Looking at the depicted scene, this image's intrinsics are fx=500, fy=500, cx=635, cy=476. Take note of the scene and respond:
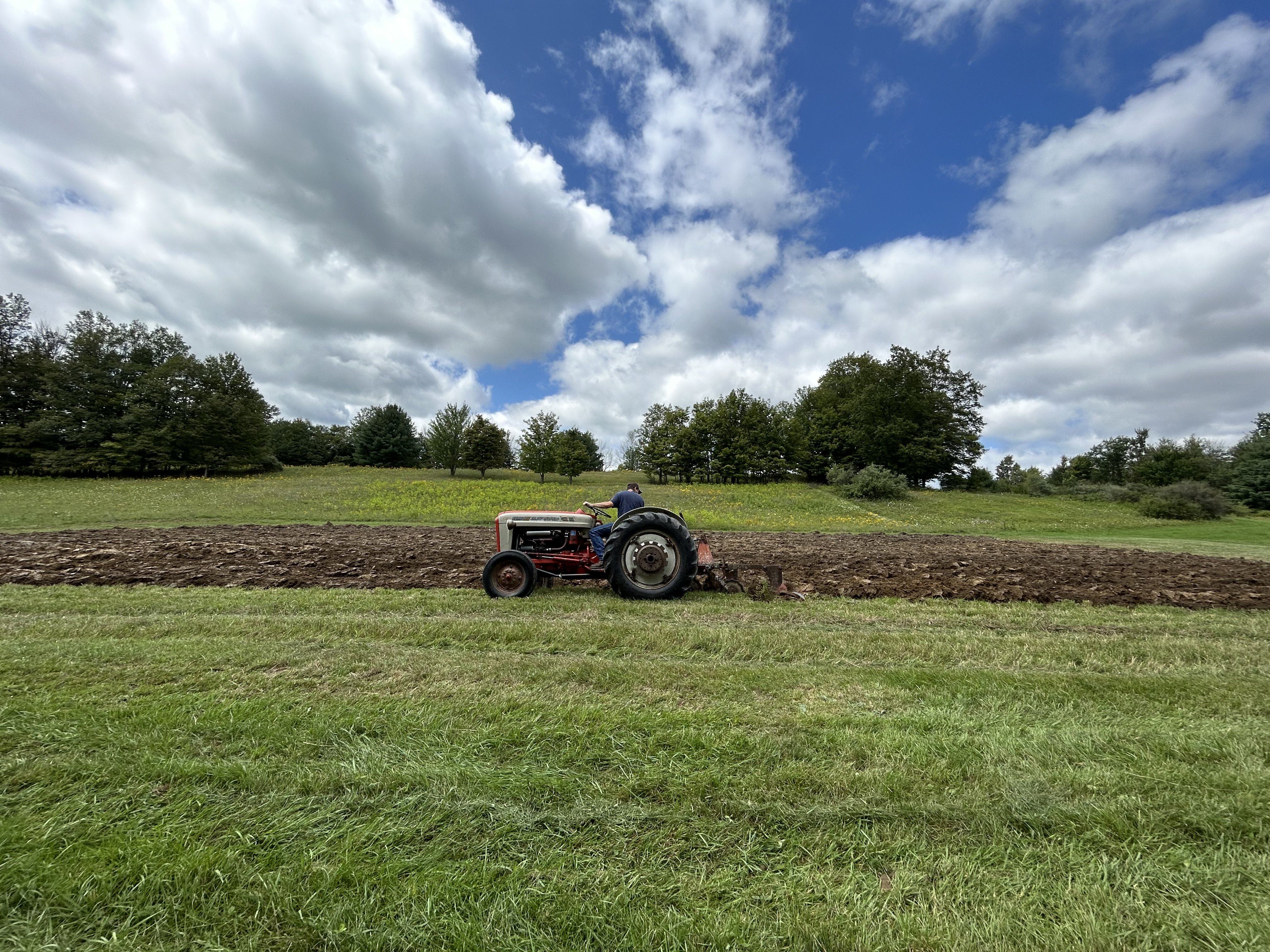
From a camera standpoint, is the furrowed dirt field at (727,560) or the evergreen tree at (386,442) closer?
the furrowed dirt field at (727,560)

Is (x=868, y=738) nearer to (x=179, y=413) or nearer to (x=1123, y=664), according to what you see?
(x=1123, y=664)

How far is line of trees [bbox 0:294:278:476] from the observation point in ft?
128

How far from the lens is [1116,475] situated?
61062 mm

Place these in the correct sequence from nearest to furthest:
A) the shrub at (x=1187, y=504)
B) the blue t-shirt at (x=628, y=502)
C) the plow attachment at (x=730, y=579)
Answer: the plow attachment at (x=730, y=579), the blue t-shirt at (x=628, y=502), the shrub at (x=1187, y=504)

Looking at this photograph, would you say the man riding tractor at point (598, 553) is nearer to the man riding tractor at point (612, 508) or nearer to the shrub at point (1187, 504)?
the man riding tractor at point (612, 508)

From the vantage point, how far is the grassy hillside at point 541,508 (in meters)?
19.1

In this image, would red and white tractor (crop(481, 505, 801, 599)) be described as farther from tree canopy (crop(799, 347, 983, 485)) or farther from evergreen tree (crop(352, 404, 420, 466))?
evergreen tree (crop(352, 404, 420, 466))

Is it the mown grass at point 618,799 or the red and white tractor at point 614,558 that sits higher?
the red and white tractor at point 614,558

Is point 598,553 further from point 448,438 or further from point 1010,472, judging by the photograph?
point 1010,472

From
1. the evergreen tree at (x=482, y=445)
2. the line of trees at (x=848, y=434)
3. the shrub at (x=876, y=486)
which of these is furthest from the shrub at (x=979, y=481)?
the evergreen tree at (x=482, y=445)

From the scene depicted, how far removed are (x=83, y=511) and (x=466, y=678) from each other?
26.2 metres

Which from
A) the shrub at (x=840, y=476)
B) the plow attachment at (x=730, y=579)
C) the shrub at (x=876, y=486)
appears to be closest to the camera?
the plow attachment at (x=730, y=579)

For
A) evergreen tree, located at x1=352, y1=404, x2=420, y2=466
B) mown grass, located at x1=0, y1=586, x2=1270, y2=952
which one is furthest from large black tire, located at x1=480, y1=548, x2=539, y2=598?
evergreen tree, located at x1=352, y1=404, x2=420, y2=466

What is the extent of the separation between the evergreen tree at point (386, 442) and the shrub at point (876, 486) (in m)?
55.6
